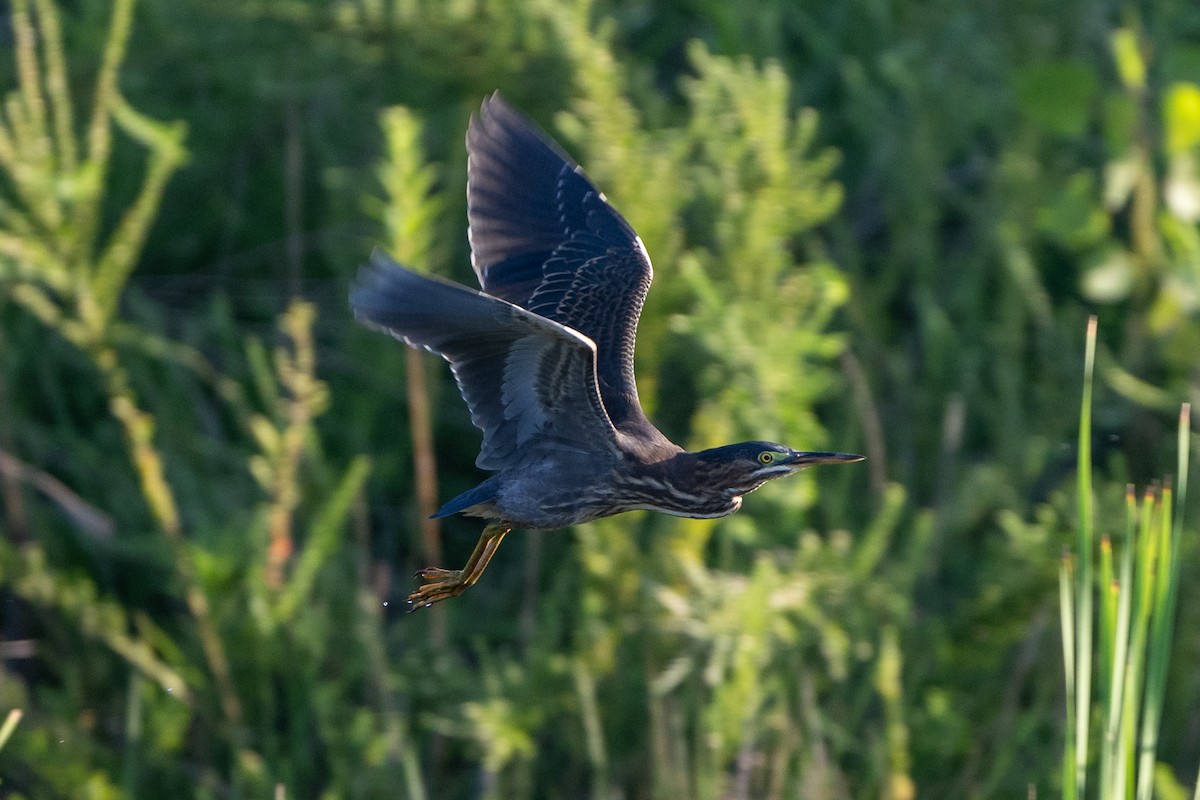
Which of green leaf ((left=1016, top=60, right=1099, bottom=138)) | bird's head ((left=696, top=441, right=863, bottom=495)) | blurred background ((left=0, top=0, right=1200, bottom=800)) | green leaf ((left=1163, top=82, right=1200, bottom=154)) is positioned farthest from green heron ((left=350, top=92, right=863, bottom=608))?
green leaf ((left=1163, top=82, right=1200, bottom=154))

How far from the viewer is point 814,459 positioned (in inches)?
160

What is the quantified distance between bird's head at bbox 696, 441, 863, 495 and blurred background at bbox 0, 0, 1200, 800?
0.97 metres

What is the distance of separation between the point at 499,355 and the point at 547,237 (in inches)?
38.5

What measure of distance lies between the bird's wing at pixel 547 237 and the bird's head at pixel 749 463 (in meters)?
0.49

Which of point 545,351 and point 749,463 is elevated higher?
point 545,351

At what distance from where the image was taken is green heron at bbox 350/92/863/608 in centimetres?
354

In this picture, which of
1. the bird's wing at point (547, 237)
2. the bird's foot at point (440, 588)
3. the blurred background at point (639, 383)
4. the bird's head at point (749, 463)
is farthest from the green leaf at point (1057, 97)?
the bird's foot at point (440, 588)

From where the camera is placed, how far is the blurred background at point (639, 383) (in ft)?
17.4

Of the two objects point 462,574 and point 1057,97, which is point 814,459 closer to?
point 462,574

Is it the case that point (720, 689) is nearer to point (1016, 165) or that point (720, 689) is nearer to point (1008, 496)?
point (1008, 496)

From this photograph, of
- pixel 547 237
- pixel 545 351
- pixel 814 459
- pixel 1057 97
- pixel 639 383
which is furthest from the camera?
pixel 1057 97

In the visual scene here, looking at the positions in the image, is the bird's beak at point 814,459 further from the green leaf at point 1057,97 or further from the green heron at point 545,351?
the green leaf at point 1057,97

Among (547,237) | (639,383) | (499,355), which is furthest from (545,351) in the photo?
(639,383)

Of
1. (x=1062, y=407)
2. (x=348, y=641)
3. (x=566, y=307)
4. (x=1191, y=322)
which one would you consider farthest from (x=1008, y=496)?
(x=348, y=641)
